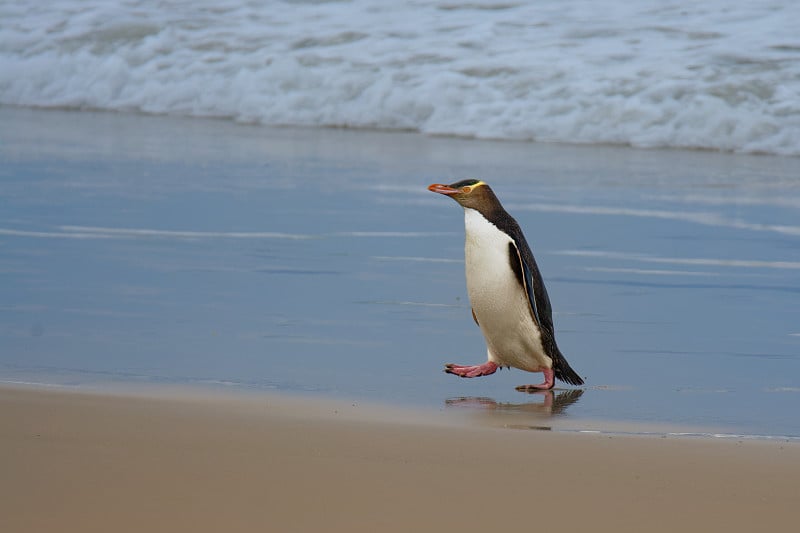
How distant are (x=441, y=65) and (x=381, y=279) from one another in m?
9.45

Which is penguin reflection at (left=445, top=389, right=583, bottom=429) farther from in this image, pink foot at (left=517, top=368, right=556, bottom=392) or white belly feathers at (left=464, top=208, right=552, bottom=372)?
white belly feathers at (left=464, top=208, right=552, bottom=372)

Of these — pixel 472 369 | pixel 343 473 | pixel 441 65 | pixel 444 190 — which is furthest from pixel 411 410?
pixel 441 65

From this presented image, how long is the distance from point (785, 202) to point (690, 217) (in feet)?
3.35

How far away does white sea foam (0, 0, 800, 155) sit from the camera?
492 inches

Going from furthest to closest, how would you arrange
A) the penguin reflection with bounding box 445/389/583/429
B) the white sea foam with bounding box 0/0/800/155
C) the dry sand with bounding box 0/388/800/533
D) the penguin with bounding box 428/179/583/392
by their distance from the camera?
the white sea foam with bounding box 0/0/800/155 → the penguin with bounding box 428/179/583/392 → the penguin reflection with bounding box 445/389/583/429 → the dry sand with bounding box 0/388/800/533

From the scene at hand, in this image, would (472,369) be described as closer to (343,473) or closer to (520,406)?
(520,406)

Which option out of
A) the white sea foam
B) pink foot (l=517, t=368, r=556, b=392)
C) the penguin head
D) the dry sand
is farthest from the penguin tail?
the white sea foam

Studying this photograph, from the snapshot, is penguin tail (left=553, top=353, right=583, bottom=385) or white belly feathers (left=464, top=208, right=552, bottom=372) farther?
white belly feathers (left=464, top=208, right=552, bottom=372)

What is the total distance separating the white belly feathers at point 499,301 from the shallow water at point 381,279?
101 millimetres

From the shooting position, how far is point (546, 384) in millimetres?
3809

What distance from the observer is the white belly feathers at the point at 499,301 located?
13.0 feet

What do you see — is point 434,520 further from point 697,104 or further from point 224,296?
point 697,104

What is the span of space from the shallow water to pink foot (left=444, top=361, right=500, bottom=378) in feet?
0.10

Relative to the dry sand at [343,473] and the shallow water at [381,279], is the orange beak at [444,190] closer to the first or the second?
the shallow water at [381,279]
